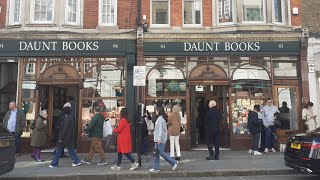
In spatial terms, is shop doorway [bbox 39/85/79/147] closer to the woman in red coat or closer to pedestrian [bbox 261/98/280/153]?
the woman in red coat

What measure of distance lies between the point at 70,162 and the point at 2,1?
24.3 ft

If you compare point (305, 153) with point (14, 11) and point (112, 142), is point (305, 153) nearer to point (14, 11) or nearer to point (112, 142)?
point (112, 142)

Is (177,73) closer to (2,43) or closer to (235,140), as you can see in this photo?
(235,140)

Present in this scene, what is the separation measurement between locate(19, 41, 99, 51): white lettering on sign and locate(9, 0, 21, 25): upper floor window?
1.22 meters

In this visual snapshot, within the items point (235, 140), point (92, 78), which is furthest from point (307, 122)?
point (92, 78)

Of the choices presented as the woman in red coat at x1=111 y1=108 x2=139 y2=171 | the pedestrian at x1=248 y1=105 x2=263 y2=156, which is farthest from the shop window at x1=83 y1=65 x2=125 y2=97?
the pedestrian at x1=248 y1=105 x2=263 y2=156

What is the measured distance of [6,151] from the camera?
7633 millimetres

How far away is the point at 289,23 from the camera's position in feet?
45.3

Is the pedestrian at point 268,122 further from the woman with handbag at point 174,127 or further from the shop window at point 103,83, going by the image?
the shop window at point 103,83

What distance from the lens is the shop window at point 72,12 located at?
540 inches

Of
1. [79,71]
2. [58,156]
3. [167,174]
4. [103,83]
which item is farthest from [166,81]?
[58,156]

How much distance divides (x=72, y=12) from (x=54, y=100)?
11.9 feet

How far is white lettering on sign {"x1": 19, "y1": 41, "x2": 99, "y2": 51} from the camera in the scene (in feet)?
43.2

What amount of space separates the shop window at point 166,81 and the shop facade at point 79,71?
855 millimetres
